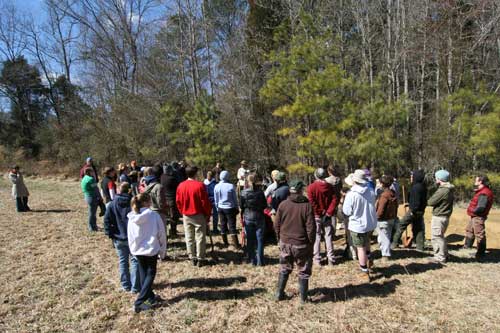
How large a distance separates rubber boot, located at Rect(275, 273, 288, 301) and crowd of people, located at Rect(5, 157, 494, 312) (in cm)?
1

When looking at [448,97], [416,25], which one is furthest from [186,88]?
[448,97]

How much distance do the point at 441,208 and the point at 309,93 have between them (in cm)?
660

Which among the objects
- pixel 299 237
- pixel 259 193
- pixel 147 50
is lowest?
pixel 299 237

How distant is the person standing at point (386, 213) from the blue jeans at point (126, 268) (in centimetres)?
404

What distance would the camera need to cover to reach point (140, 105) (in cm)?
1991

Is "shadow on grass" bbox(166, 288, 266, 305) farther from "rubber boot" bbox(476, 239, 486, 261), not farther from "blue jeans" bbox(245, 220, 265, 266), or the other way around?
"rubber boot" bbox(476, 239, 486, 261)

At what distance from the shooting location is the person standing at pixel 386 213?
5354 mm

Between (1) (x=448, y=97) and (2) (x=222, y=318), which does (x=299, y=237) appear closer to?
(2) (x=222, y=318)

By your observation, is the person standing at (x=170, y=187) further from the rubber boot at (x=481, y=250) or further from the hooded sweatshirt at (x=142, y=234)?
the rubber boot at (x=481, y=250)

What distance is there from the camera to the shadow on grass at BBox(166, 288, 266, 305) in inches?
168

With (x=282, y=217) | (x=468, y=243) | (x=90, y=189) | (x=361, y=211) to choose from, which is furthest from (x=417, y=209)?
(x=90, y=189)

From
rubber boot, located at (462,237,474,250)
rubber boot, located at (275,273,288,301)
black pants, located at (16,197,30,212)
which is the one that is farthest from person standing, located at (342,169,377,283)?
black pants, located at (16,197,30,212)

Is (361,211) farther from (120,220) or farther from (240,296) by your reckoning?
(120,220)

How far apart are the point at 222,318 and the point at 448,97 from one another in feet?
39.0
